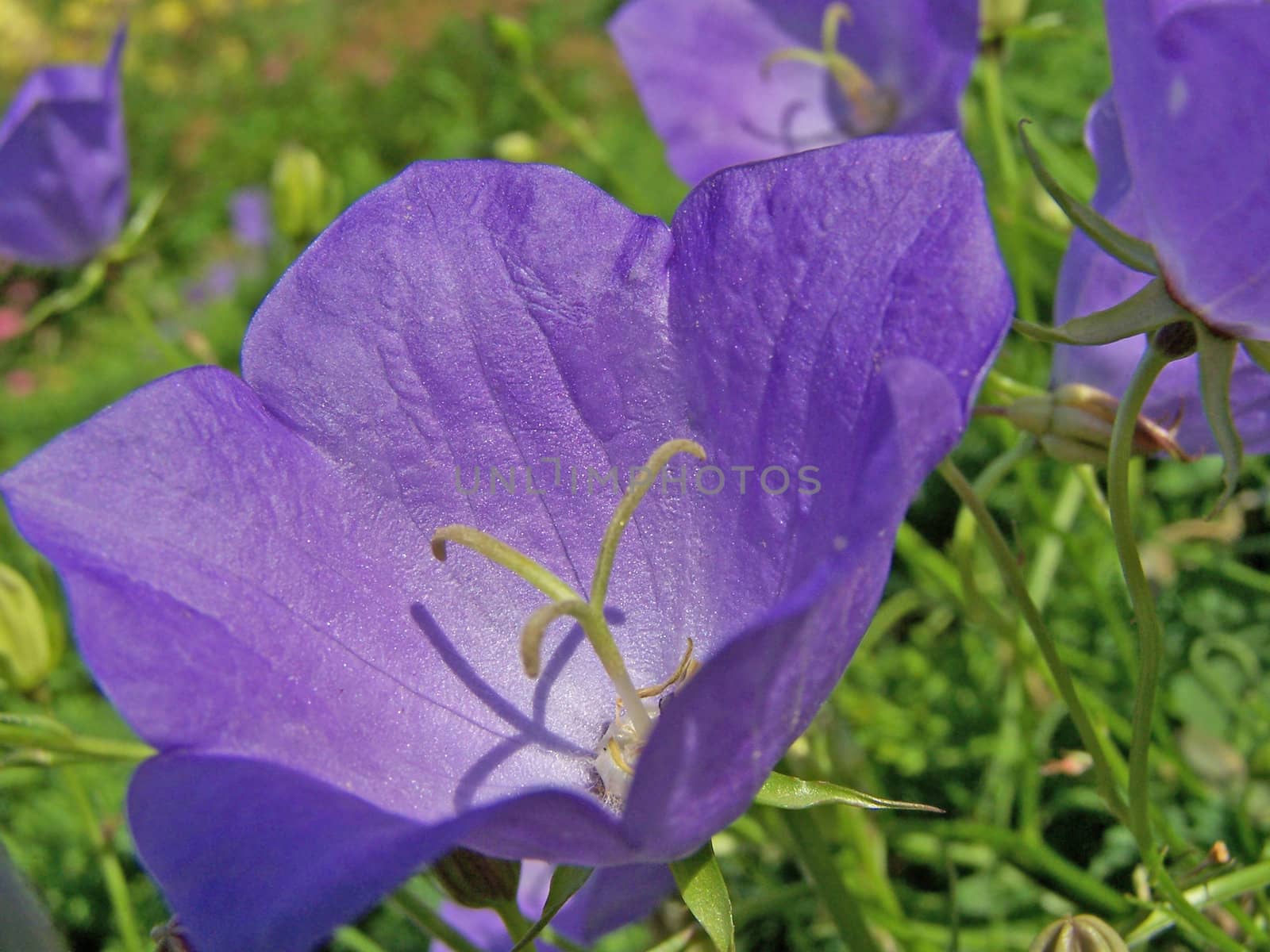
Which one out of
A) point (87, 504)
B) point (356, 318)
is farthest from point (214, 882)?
point (356, 318)

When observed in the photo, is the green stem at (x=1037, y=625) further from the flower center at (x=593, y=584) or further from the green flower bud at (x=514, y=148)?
the green flower bud at (x=514, y=148)

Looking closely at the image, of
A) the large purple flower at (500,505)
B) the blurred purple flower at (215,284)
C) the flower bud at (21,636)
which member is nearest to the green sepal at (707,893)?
the large purple flower at (500,505)

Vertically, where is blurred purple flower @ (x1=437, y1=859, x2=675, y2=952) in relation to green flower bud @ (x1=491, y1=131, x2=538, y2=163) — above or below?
below

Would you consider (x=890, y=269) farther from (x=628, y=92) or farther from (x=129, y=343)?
(x=628, y=92)

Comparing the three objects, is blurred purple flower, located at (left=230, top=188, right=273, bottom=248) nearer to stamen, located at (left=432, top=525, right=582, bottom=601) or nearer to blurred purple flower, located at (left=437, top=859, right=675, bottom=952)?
blurred purple flower, located at (left=437, top=859, right=675, bottom=952)

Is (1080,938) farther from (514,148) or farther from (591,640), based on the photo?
(514,148)

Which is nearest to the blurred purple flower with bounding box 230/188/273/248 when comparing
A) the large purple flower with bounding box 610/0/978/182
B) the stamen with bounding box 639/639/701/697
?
the large purple flower with bounding box 610/0/978/182
